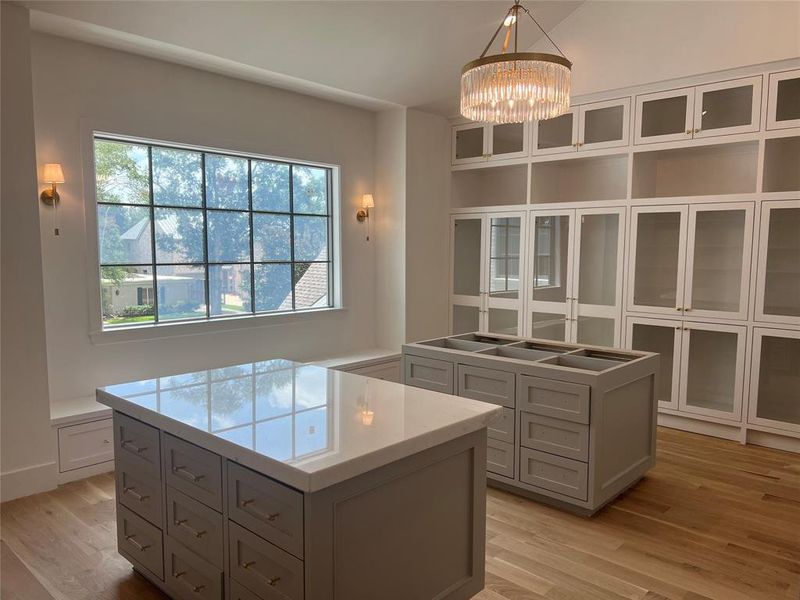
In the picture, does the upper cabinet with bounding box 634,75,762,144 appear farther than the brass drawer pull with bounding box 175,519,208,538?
Yes

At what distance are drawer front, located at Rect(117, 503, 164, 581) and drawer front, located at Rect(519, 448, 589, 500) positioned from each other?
1887 mm

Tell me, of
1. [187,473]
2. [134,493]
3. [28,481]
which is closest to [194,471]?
[187,473]

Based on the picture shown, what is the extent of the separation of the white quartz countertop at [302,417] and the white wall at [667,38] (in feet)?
11.4

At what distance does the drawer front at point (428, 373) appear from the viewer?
3543 mm

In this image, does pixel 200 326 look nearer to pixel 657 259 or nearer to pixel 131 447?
pixel 131 447

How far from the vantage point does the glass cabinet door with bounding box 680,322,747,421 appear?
14.0 feet

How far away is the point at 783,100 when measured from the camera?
3.89m

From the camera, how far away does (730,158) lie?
15.1ft

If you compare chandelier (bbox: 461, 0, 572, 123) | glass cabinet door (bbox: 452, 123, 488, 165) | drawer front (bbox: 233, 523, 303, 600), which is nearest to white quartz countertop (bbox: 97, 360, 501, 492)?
drawer front (bbox: 233, 523, 303, 600)

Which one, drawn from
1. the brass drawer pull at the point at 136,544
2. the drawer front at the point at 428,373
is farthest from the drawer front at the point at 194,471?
the drawer front at the point at 428,373

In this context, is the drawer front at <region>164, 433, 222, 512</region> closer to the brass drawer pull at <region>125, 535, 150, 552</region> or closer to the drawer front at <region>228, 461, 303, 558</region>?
the drawer front at <region>228, 461, 303, 558</region>

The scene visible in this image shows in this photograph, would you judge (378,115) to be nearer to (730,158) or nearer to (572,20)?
(572,20)

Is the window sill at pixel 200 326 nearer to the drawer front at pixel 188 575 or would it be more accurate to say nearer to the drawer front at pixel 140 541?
the drawer front at pixel 140 541

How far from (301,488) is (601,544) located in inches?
73.6
